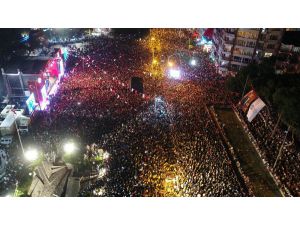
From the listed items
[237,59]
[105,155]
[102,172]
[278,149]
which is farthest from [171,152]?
[237,59]

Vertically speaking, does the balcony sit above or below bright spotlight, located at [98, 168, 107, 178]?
above

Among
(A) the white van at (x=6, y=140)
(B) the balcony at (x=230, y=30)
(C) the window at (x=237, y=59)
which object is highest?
(B) the balcony at (x=230, y=30)

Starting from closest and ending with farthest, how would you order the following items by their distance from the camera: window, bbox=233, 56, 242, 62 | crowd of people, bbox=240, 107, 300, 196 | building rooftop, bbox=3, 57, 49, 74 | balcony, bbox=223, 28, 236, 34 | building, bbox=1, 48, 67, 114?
crowd of people, bbox=240, 107, 300, 196, building, bbox=1, 48, 67, 114, building rooftop, bbox=3, 57, 49, 74, balcony, bbox=223, 28, 236, 34, window, bbox=233, 56, 242, 62

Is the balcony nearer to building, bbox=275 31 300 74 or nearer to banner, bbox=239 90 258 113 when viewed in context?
building, bbox=275 31 300 74

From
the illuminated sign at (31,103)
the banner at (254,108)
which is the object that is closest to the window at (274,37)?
the banner at (254,108)

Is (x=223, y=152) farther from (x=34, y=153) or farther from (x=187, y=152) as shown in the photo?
(x=34, y=153)

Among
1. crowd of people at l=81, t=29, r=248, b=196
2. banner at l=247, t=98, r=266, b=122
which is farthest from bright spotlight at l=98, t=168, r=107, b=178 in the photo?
banner at l=247, t=98, r=266, b=122

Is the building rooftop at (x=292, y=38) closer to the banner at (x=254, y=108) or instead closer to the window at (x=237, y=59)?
the window at (x=237, y=59)
